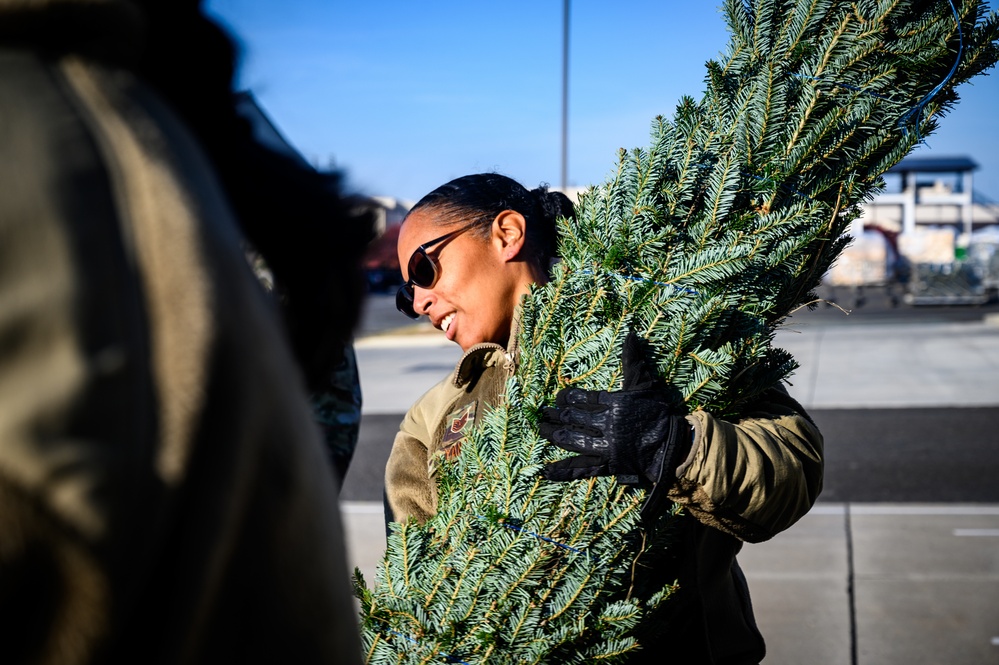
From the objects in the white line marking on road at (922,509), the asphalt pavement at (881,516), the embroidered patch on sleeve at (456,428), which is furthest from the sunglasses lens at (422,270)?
the white line marking on road at (922,509)

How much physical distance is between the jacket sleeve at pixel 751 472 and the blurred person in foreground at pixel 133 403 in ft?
3.39

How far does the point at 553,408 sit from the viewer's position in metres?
1.56

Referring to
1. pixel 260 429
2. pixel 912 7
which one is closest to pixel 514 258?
pixel 912 7

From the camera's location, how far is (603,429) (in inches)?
58.0

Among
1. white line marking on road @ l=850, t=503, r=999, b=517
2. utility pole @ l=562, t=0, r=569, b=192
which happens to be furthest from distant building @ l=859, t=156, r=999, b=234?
white line marking on road @ l=850, t=503, r=999, b=517

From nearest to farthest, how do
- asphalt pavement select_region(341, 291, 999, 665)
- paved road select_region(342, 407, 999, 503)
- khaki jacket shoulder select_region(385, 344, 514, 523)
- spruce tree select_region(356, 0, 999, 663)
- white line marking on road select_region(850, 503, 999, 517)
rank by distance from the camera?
1. spruce tree select_region(356, 0, 999, 663)
2. khaki jacket shoulder select_region(385, 344, 514, 523)
3. asphalt pavement select_region(341, 291, 999, 665)
4. white line marking on road select_region(850, 503, 999, 517)
5. paved road select_region(342, 407, 999, 503)

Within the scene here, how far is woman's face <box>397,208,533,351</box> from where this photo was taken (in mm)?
2105

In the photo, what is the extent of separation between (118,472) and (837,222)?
1.49 m

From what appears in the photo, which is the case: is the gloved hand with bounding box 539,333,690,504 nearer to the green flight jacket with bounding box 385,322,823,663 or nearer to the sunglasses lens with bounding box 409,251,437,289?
the green flight jacket with bounding box 385,322,823,663

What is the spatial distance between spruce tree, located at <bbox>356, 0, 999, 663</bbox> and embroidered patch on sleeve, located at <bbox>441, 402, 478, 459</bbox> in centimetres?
15

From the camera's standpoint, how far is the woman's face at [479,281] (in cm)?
211

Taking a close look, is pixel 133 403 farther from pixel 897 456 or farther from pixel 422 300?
pixel 897 456

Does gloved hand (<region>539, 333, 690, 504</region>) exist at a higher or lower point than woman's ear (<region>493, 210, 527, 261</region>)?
lower

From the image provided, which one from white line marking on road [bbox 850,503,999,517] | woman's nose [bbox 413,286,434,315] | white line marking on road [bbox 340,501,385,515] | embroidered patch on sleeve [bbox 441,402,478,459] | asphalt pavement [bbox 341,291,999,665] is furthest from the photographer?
white line marking on road [bbox 340,501,385,515]
